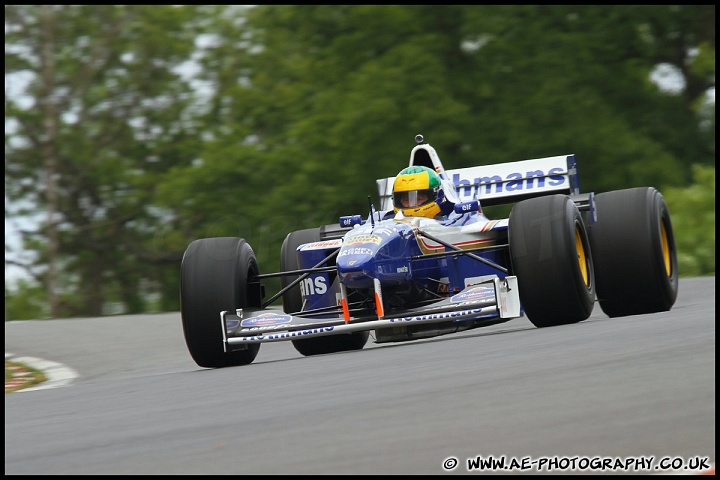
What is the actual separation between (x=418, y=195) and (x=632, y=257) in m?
2.23

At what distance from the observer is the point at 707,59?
29891 mm

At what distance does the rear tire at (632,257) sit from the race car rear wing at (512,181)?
1.75 meters

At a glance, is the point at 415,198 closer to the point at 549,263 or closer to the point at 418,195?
the point at 418,195

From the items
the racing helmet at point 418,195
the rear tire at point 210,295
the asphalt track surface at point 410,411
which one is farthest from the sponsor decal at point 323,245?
the asphalt track surface at point 410,411

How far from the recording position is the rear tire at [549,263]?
10.3 metres

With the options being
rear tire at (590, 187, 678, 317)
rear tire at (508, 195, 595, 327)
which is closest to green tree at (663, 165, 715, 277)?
rear tire at (590, 187, 678, 317)

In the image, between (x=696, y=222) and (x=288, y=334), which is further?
(x=696, y=222)

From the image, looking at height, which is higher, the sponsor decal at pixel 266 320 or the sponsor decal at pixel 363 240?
the sponsor decal at pixel 363 240

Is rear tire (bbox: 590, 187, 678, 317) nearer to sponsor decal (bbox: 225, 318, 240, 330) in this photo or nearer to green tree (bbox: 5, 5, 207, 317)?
sponsor decal (bbox: 225, 318, 240, 330)

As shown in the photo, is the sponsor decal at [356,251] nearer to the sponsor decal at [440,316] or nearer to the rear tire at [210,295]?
the sponsor decal at [440,316]

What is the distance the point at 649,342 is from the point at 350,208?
21329mm

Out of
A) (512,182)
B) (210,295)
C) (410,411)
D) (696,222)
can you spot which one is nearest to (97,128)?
(696,222)

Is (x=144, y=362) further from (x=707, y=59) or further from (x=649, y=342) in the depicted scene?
(x=707, y=59)

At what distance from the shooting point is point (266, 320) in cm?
1073
